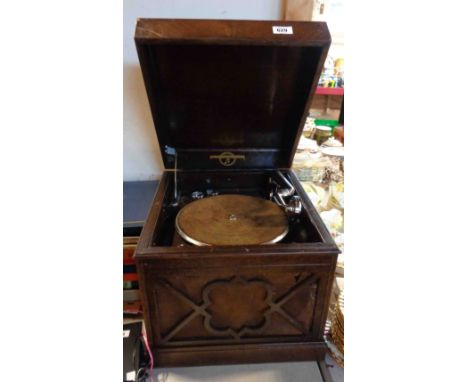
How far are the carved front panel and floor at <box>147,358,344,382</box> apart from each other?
0.36 feet

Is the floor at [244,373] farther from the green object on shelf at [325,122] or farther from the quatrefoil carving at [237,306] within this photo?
the green object on shelf at [325,122]

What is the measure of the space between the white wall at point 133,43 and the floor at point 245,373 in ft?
3.17

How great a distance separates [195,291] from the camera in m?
0.90

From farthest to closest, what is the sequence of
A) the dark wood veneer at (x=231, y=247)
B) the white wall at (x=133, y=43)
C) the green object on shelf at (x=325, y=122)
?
the green object on shelf at (x=325, y=122), the white wall at (x=133, y=43), the dark wood veneer at (x=231, y=247)

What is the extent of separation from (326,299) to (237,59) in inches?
34.2

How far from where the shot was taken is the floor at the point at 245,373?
0.99 meters

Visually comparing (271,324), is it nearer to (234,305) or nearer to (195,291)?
(234,305)

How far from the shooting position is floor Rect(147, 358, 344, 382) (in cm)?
99

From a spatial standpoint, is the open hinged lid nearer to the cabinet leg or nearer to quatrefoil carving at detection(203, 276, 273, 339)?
quatrefoil carving at detection(203, 276, 273, 339)

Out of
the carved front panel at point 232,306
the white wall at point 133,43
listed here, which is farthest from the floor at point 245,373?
the white wall at point 133,43

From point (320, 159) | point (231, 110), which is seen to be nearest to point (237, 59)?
point (231, 110)

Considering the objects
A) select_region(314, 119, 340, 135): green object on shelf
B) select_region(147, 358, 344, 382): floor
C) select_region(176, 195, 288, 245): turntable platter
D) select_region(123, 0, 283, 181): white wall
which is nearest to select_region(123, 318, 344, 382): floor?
select_region(147, 358, 344, 382): floor

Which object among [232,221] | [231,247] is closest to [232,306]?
[231,247]

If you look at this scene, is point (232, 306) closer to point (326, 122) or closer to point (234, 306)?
point (234, 306)
